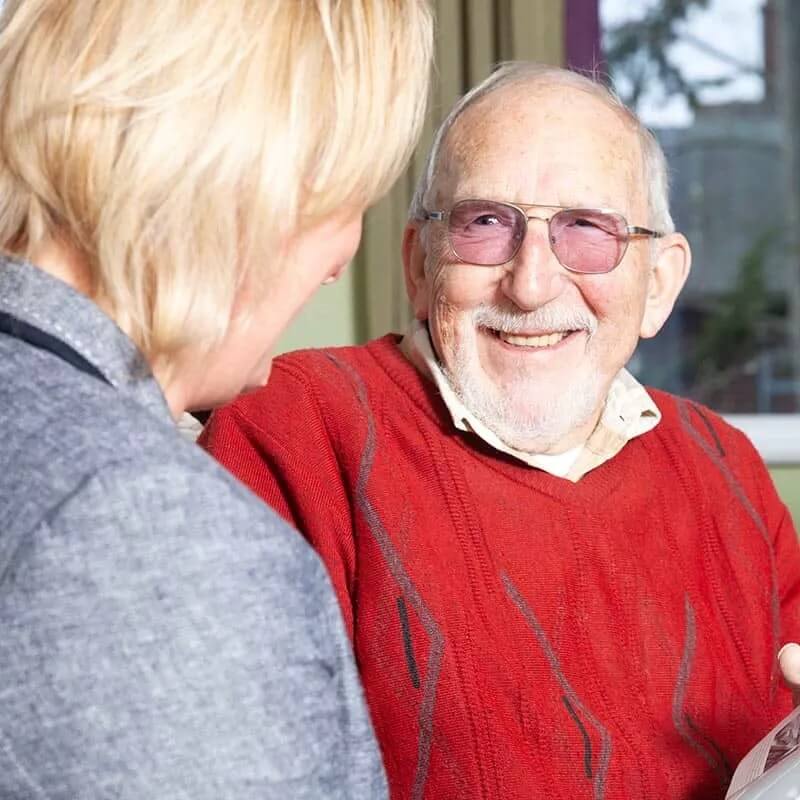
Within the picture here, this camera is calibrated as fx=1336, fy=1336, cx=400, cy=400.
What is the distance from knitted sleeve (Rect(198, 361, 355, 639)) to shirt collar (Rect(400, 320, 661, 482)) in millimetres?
174

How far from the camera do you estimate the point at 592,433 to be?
1.86 meters

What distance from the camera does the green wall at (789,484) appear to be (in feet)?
10.8

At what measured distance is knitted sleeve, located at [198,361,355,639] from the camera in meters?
1.62

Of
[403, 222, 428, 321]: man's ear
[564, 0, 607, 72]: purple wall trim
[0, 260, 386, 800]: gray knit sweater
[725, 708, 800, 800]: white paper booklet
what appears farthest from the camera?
[564, 0, 607, 72]: purple wall trim

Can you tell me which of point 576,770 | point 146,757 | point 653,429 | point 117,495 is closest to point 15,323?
point 117,495

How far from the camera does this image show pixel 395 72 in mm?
1001

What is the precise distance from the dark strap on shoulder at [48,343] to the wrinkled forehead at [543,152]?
0.94 meters

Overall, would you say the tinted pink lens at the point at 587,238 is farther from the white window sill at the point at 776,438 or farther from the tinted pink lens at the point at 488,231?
the white window sill at the point at 776,438

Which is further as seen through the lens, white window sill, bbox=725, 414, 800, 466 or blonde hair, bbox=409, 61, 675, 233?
white window sill, bbox=725, 414, 800, 466

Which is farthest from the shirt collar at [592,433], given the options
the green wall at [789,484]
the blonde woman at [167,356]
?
the green wall at [789,484]

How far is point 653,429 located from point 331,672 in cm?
112

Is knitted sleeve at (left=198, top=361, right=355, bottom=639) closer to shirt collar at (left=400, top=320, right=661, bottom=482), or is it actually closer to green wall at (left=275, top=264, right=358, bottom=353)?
shirt collar at (left=400, top=320, right=661, bottom=482)

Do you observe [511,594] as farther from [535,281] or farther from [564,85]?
[564,85]

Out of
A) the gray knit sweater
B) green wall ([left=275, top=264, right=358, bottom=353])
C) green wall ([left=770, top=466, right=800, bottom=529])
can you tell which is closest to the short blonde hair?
the gray knit sweater
